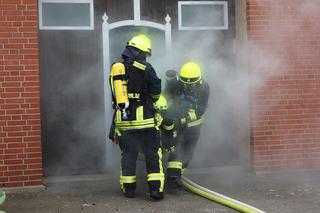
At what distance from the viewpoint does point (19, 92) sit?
593cm

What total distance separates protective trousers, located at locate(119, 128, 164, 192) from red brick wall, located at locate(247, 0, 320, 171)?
1861 mm

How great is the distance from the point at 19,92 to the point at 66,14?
1.40 meters

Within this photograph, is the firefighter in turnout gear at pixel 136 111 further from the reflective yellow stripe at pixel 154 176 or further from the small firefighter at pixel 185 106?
the small firefighter at pixel 185 106

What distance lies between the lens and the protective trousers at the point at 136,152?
551 cm

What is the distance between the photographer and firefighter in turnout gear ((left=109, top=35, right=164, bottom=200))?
5.41 metres

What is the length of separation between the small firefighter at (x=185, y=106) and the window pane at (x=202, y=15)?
48.1 inches

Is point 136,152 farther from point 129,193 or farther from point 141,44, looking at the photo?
point 141,44

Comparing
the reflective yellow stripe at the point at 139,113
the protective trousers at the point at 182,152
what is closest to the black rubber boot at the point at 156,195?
the protective trousers at the point at 182,152

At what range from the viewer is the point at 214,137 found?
23.7ft

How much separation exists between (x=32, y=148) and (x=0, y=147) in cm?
39

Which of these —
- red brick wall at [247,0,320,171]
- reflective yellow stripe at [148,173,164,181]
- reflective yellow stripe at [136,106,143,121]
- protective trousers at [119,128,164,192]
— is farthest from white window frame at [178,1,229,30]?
reflective yellow stripe at [148,173,164,181]

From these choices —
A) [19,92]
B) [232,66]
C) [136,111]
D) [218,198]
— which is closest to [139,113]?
[136,111]

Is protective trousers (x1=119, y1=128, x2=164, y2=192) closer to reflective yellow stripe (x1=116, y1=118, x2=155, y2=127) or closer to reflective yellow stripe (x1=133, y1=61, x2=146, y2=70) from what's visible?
reflective yellow stripe (x1=116, y1=118, x2=155, y2=127)

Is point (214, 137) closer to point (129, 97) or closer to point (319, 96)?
point (319, 96)
